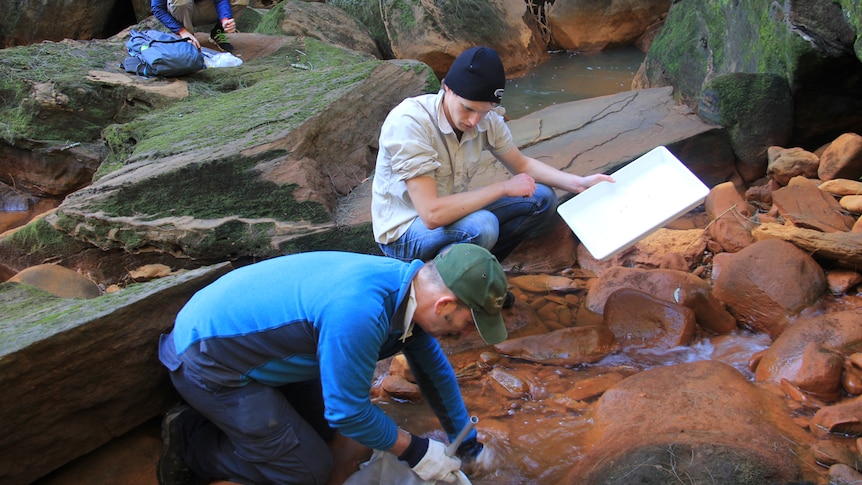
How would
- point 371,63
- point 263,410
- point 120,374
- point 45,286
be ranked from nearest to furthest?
point 263,410
point 120,374
point 45,286
point 371,63

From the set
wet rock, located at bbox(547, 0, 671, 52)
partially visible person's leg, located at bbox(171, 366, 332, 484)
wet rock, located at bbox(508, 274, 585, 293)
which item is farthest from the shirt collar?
wet rock, located at bbox(547, 0, 671, 52)

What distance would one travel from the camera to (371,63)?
489 centimetres

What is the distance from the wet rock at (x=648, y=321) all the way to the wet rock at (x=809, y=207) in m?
0.89

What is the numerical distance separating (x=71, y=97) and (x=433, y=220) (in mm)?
3948

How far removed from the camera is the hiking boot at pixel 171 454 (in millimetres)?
2252

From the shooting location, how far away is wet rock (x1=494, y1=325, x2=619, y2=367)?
306cm

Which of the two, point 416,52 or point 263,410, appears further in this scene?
point 416,52

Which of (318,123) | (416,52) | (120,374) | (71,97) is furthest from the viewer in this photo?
(416,52)

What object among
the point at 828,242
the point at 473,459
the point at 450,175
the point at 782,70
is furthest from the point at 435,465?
the point at 782,70

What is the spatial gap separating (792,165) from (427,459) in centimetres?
310

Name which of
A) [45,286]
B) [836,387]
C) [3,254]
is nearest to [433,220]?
[836,387]

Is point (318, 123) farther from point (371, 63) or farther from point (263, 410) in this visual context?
point (263, 410)

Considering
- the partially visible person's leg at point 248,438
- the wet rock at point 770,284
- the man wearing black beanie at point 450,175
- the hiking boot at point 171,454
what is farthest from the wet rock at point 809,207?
the hiking boot at point 171,454

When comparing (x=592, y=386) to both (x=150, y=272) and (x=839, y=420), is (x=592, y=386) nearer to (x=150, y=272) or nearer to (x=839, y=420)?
(x=839, y=420)
